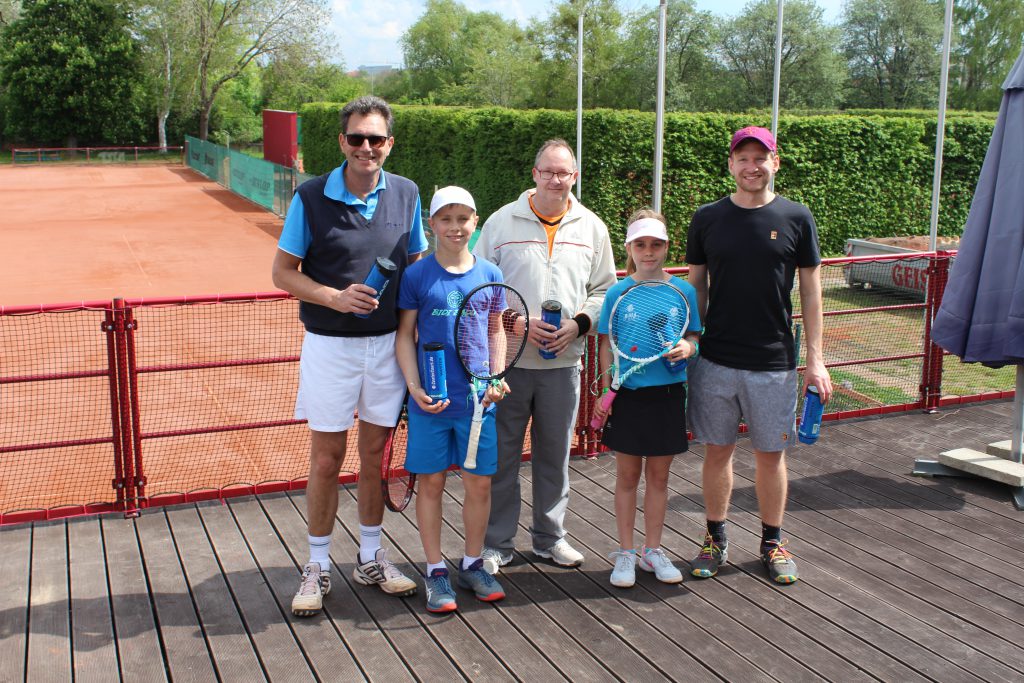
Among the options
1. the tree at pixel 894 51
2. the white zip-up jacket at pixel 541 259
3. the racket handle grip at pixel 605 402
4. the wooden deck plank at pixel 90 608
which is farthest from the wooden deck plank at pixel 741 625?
the tree at pixel 894 51

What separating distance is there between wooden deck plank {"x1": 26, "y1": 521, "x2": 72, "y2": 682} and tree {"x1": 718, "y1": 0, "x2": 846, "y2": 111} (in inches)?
1701

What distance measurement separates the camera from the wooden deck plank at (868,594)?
12.4 feet

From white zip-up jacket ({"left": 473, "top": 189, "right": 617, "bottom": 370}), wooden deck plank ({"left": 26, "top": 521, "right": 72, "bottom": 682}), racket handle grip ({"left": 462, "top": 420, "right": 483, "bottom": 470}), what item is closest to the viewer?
wooden deck plank ({"left": 26, "top": 521, "right": 72, "bottom": 682})

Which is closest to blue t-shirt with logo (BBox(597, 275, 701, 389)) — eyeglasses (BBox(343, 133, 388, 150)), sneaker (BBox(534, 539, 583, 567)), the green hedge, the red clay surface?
sneaker (BBox(534, 539, 583, 567))

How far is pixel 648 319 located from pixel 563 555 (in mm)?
1199

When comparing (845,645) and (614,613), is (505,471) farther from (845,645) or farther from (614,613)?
(845,645)

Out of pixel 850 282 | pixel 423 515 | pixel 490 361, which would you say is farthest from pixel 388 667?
pixel 850 282

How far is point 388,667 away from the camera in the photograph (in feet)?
12.1

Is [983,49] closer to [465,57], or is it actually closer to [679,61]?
[679,61]

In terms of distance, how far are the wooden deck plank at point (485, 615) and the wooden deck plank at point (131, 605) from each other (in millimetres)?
1060

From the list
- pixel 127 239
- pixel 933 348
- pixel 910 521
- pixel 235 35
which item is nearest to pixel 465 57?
pixel 235 35

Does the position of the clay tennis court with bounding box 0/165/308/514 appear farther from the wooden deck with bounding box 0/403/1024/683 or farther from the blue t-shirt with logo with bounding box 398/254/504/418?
the blue t-shirt with logo with bounding box 398/254/504/418

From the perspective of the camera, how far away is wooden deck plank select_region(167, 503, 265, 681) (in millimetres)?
3691

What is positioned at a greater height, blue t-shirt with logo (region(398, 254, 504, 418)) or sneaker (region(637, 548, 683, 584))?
blue t-shirt with logo (region(398, 254, 504, 418))
